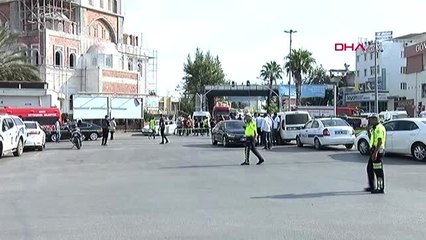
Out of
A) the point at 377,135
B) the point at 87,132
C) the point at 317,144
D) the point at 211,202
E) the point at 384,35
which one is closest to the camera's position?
the point at 211,202

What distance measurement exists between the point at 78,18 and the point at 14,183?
230ft

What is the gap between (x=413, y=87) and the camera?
229ft

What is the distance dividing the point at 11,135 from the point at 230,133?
33.8 ft

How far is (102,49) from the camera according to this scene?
262 feet

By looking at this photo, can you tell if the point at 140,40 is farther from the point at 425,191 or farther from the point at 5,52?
the point at 425,191

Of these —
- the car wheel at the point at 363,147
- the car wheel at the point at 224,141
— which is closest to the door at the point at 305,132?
the car wheel at the point at 224,141

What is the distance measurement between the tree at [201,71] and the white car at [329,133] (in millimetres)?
63527

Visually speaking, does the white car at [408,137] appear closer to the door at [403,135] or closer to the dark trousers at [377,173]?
the door at [403,135]

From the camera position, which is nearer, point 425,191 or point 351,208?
point 351,208

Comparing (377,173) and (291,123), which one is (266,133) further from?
(377,173)

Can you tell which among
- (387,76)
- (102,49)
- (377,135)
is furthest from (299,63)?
(377,135)

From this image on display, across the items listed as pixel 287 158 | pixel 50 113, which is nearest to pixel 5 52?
pixel 50 113

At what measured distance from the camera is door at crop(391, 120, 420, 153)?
19.0 m

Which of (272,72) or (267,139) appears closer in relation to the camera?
(267,139)
